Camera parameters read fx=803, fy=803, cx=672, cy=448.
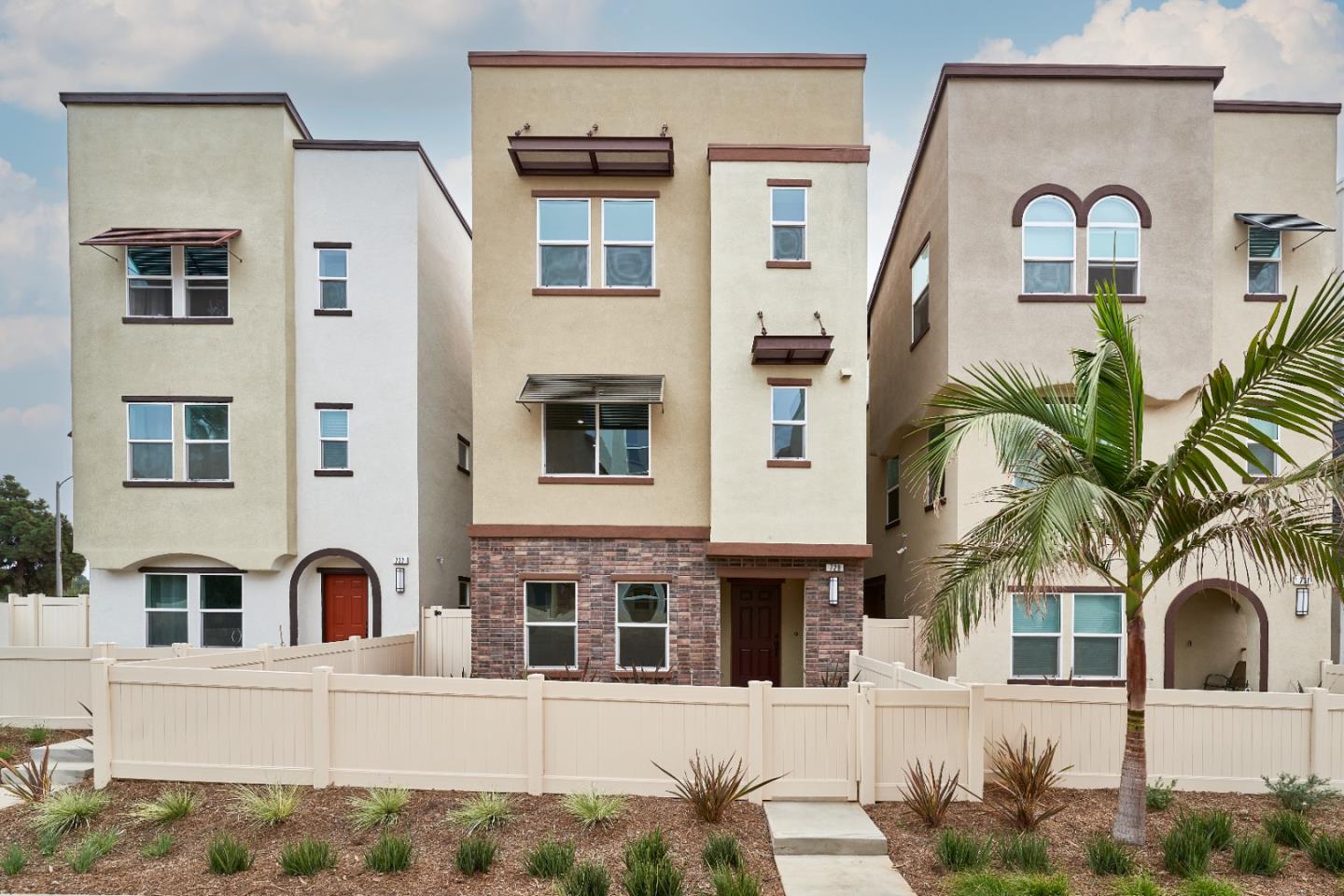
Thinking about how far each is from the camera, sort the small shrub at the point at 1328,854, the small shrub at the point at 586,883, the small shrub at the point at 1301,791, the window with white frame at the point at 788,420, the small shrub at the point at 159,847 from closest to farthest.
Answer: the small shrub at the point at 586,883 → the small shrub at the point at 1328,854 → the small shrub at the point at 159,847 → the small shrub at the point at 1301,791 → the window with white frame at the point at 788,420

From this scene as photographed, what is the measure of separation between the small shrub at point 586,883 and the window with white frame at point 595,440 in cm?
805

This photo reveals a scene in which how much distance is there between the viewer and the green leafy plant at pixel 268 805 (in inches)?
308

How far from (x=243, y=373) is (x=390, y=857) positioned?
1128 centimetres

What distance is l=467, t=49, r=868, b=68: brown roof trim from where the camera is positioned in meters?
14.3

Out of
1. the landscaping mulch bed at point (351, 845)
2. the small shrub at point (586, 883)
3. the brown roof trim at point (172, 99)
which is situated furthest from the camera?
the brown roof trim at point (172, 99)

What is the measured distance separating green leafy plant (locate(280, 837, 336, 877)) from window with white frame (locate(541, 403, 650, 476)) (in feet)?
25.5

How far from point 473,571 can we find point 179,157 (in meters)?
9.80

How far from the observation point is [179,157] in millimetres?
15336

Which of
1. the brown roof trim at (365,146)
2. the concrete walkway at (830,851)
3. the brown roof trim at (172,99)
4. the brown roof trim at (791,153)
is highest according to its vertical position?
the brown roof trim at (172,99)

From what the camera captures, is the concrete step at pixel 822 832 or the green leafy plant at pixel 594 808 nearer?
the concrete step at pixel 822 832

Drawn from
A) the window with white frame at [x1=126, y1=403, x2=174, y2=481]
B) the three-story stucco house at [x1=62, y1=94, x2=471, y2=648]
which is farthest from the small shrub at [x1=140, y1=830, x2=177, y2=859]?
the window with white frame at [x1=126, y1=403, x2=174, y2=481]

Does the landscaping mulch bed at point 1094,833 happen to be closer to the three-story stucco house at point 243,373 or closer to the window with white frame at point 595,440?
the window with white frame at point 595,440

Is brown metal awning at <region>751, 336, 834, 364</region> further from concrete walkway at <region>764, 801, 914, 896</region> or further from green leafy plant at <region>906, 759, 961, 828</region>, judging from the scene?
concrete walkway at <region>764, 801, 914, 896</region>

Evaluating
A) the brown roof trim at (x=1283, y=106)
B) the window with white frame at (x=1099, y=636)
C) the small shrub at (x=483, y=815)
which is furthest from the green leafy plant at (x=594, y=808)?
the brown roof trim at (x=1283, y=106)
